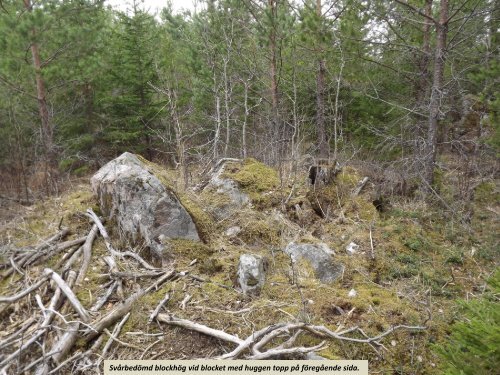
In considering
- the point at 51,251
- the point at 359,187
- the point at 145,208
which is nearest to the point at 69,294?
the point at 51,251

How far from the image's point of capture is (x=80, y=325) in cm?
325

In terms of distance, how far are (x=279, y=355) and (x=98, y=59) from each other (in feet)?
27.5

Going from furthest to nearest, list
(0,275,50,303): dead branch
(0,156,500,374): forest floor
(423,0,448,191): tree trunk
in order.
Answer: (423,0,448,191): tree trunk < (0,275,50,303): dead branch < (0,156,500,374): forest floor

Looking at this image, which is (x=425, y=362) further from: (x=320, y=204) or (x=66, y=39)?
(x=66, y=39)

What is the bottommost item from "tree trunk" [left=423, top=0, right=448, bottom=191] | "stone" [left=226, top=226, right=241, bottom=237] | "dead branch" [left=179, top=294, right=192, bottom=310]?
"dead branch" [left=179, top=294, right=192, bottom=310]

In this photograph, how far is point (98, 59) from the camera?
28.8 ft

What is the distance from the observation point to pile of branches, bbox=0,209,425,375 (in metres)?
2.91

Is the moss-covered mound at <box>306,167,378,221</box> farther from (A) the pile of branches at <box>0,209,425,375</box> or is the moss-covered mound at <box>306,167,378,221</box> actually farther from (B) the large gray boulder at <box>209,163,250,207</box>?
(A) the pile of branches at <box>0,209,425,375</box>

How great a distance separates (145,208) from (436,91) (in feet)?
16.3

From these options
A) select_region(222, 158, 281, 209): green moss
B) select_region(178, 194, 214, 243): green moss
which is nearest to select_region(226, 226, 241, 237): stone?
select_region(178, 194, 214, 243): green moss

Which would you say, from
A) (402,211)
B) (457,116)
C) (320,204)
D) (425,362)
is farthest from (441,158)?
(425,362)

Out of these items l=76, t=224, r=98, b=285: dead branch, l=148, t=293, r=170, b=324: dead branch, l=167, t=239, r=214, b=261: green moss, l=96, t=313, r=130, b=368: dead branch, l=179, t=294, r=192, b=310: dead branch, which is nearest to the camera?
l=96, t=313, r=130, b=368: dead branch

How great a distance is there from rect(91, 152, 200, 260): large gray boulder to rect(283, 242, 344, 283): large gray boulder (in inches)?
47.3

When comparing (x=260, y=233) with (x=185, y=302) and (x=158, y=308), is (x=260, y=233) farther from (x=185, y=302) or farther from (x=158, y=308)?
(x=158, y=308)
